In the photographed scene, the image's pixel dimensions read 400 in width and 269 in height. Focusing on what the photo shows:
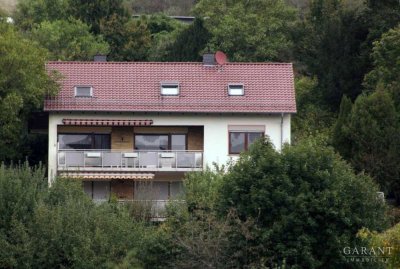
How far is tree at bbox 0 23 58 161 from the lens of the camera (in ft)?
175

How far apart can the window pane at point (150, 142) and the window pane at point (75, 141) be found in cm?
191

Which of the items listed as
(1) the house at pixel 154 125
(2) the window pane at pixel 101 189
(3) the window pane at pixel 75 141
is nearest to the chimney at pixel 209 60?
(1) the house at pixel 154 125

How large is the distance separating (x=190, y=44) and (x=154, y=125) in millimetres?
18128

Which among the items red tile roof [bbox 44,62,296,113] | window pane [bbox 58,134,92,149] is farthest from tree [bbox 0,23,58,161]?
window pane [bbox 58,134,92,149]

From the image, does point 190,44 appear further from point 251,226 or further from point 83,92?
point 251,226

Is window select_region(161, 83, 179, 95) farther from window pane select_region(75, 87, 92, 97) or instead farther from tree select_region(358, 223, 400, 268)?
tree select_region(358, 223, 400, 268)

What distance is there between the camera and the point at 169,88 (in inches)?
2287

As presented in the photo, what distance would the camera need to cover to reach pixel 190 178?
50.7 m

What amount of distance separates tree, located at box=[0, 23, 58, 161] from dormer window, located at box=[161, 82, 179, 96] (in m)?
4.62

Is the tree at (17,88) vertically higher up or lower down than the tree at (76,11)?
lower down


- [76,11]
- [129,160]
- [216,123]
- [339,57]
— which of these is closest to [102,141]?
[129,160]

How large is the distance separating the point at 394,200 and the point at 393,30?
1102 cm

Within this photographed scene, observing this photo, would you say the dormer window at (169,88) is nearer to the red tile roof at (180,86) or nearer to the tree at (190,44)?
the red tile roof at (180,86)

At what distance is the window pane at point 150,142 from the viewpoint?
5731 centimetres
